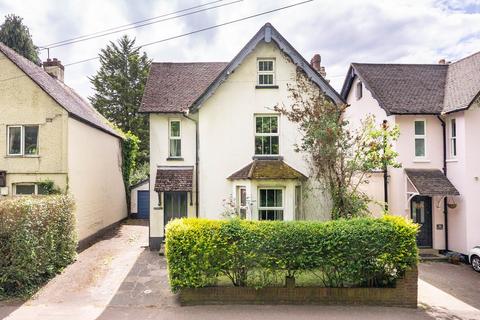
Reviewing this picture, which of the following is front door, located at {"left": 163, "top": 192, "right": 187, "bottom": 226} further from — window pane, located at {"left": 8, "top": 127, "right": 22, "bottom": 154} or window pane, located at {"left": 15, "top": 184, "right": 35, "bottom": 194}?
window pane, located at {"left": 8, "top": 127, "right": 22, "bottom": 154}

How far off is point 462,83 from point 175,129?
589 inches

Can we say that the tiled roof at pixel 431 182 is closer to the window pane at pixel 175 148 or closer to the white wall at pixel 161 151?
the white wall at pixel 161 151

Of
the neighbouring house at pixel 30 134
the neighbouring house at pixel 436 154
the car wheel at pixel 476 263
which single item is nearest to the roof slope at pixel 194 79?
the neighbouring house at pixel 30 134

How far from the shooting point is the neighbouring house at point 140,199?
1072 inches

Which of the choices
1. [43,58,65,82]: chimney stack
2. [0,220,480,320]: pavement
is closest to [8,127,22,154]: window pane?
[0,220,480,320]: pavement

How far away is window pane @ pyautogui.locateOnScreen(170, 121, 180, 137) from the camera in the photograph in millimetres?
17172

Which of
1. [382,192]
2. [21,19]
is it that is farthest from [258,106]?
[21,19]

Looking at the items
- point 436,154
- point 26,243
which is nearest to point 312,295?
point 26,243

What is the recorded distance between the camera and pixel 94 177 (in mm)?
19703

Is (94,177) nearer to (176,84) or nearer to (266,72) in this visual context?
(176,84)

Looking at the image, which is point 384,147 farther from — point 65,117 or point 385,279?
point 65,117

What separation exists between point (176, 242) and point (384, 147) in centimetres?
909

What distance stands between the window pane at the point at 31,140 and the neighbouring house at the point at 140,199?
11.5m

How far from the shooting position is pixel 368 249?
9.70 metres
